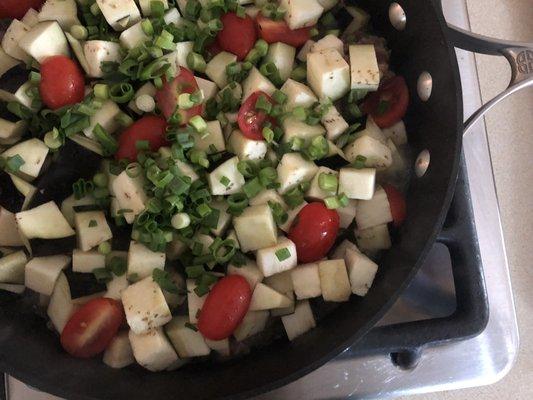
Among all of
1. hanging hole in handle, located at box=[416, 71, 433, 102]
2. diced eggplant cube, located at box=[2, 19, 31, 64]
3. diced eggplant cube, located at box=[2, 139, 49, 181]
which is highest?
diced eggplant cube, located at box=[2, 19, 31, 64]

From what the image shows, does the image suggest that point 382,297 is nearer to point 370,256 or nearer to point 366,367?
point 370,256

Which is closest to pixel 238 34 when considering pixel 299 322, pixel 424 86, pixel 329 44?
pixel 329 44

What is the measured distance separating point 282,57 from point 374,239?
1.38 ft

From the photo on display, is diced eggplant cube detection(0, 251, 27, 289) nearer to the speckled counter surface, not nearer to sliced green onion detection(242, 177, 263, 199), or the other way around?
sliced green onion detection(242, 177, 263, 199)

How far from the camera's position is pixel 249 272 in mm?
1061

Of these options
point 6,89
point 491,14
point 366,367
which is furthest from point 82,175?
point 491,14

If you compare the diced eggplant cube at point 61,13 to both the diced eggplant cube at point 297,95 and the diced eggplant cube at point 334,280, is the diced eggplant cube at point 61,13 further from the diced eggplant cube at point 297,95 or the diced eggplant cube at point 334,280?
the diced eggplant cube at point 334,280

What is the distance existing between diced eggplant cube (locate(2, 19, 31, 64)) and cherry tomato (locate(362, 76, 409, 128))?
0.72 metres

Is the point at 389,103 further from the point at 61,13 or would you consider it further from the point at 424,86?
the point at 61,13

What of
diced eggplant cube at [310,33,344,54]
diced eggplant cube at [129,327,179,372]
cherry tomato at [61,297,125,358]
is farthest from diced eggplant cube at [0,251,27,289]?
diced eggplant cube at [310,33,344,54]

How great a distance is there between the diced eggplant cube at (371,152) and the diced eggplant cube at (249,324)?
1.15 feet

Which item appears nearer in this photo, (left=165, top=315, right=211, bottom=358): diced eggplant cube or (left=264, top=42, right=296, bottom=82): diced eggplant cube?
(left=165, top=315, right=211, bottom=358): diced eggplant cube

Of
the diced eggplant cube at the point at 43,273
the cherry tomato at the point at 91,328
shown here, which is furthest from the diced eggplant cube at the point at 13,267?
the cherry tomato at the point at 91,328

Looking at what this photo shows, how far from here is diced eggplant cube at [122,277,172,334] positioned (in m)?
1.02
